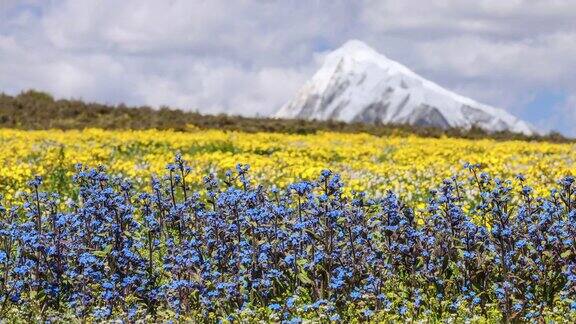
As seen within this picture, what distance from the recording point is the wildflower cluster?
7391mm

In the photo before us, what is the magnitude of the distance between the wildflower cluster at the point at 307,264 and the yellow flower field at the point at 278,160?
15.0 ft

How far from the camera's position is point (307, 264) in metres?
7.67

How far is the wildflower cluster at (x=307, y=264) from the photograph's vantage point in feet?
24.2

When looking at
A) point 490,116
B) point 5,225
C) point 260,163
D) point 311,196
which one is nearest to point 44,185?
point 260,163

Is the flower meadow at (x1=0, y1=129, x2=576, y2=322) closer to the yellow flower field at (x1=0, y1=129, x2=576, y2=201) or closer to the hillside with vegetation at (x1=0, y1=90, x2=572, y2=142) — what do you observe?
the yellow flower field at (x1=0, y1=129, x2=576, y2=201)

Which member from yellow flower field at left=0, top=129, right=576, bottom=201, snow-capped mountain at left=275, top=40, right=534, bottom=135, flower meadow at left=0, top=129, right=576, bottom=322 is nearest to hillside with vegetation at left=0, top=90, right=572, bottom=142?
yellow flower field at left=0, top=129, right=576, bottom=201

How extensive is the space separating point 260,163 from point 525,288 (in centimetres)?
1090

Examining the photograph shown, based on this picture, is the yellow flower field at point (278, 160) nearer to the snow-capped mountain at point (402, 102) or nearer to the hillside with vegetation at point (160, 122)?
the hillside with vegetation at point (160, 122)

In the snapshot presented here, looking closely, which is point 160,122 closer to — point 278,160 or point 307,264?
point 278,160

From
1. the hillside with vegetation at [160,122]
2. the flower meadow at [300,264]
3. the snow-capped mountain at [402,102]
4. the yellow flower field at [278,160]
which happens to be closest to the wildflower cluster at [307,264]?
the flower meadow at [300,264]

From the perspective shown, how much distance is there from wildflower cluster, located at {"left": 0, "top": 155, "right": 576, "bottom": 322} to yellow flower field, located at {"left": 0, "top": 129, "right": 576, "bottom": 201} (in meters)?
4.56

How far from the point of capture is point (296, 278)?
25.8 ft

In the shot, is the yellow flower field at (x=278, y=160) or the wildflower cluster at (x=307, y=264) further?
the yellow flower field at (x=278, y=160)

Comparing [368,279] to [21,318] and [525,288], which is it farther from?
[21,318]
